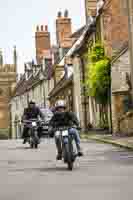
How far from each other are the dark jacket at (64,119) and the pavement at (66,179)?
1105 mm

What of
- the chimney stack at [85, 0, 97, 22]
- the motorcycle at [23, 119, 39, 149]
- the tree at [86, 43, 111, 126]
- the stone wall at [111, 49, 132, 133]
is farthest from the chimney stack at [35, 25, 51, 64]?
the motorcycle at [23, 119, 39, 149]

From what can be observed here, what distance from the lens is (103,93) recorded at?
37094mm

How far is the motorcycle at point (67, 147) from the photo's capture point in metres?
13.9

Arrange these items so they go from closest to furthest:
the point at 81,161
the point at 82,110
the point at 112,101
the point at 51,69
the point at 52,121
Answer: the point at 52,121, the point at 81,161, the point at 112,101, the point at 82,110, the point at 51,69

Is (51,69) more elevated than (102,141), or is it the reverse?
(51,69)

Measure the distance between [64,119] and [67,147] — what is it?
91cm

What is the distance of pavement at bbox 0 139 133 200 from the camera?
982 centimetres

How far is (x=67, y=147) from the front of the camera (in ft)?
45.9

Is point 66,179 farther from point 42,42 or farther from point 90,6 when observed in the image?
point 42,42

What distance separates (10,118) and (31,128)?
7308cm

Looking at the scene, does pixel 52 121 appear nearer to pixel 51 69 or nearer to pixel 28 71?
pixel 51 69

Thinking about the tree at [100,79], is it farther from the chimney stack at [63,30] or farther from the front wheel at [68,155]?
Result: the front wheel at [68,155]

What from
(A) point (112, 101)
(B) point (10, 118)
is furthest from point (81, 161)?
(B) point (10, 118)

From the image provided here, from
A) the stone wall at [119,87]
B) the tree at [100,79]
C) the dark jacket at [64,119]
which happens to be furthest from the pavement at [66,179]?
the tree at [100,79]
